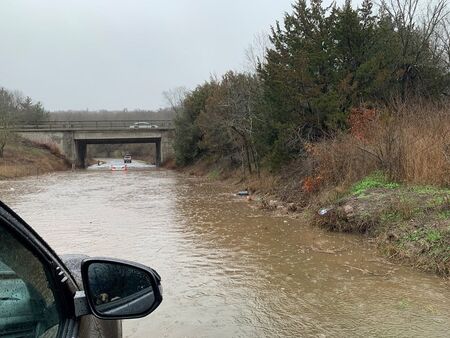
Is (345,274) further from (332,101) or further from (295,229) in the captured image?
(332,101)

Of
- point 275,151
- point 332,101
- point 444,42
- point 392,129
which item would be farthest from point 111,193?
point 444,42

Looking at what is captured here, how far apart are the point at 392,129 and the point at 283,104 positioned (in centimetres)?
672

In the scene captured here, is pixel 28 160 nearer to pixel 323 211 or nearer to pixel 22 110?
pixel 22 110

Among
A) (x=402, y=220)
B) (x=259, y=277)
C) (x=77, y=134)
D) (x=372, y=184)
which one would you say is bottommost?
(x=259, y=277)

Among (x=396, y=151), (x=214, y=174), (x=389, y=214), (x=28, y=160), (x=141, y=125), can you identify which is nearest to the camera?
(x=389, y=214)

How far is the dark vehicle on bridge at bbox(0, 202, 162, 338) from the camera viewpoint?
161 cm

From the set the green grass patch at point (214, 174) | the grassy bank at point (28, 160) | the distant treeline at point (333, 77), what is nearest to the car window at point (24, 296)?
the distant treeline at point (333, 77)

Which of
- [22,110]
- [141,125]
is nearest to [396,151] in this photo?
[141,125]

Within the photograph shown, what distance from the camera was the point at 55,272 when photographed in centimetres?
175

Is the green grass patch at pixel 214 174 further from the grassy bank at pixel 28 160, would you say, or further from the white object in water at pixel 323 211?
the white object in water at pixel 323 211

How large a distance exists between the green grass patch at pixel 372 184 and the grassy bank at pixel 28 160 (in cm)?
2915

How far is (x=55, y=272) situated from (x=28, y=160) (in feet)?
147

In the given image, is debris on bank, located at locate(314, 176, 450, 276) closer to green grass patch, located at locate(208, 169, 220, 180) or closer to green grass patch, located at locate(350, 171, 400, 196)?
green grass patch, located at locate(350, 171, 400, 196)

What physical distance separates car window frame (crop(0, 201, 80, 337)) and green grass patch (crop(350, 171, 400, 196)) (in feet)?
34.8
